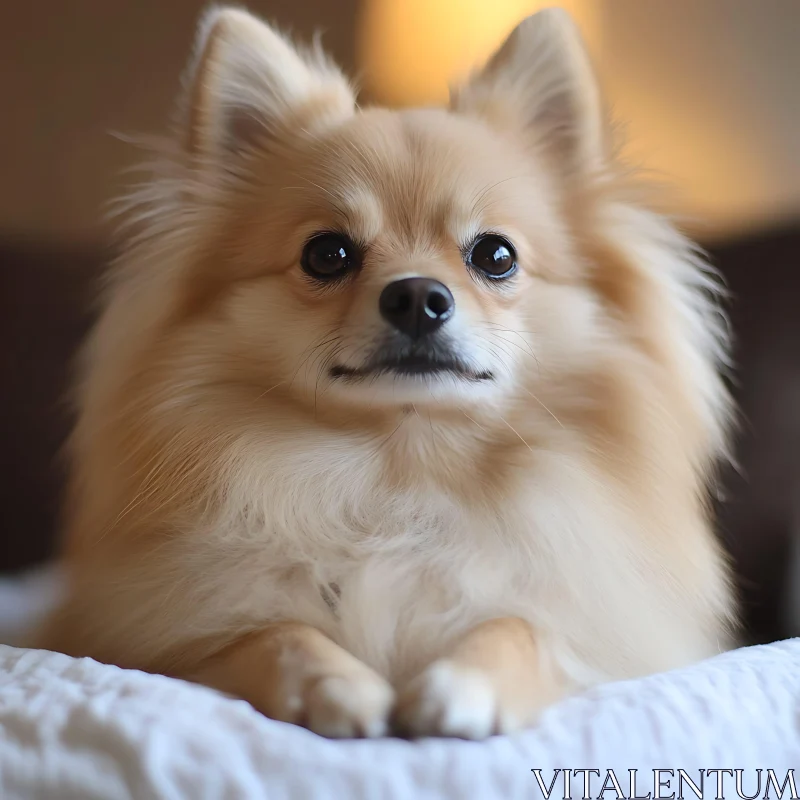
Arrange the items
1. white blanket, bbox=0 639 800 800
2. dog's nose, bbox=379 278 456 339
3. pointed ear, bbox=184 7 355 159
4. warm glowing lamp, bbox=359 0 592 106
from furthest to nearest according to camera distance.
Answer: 1. warm glowing lamp, bbox=359 0 592 106
2. pointed ear, bbox=184 7 355 159
3. dog's nose, bbox=379 278 456 339
4. white blanket, bbox=0 639 800 800

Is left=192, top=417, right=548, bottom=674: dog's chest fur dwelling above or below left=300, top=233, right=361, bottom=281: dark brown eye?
Answer: below

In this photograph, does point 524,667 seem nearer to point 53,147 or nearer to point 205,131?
point 205,131

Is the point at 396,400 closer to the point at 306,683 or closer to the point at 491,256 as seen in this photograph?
the point at 491,256

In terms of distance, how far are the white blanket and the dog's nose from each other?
51 centimetres

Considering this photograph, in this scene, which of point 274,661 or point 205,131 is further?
point 205,131

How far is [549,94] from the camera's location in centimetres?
138

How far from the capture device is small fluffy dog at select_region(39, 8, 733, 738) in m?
1.08

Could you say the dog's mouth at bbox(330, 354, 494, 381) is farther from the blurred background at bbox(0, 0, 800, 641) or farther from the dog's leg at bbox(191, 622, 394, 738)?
the blurred background at bbox(0, 0, 800, 641)

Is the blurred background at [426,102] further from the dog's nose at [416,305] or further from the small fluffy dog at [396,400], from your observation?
the dog's nose at [416,305]

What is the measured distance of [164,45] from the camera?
7.09ft

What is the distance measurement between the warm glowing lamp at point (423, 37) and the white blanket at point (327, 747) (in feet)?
5.15

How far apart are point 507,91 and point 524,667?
3.22ft

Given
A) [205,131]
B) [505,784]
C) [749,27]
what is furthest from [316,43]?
[505,784]

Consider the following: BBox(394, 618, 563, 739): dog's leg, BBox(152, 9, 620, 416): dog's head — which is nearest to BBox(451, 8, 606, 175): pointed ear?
BBox(152, 9, 620, 416): dog's head
